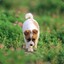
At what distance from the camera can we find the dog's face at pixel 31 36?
816cm

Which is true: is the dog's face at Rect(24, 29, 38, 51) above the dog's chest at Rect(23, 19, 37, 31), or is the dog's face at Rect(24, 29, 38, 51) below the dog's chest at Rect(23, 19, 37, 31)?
below

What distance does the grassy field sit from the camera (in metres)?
→ 4.98

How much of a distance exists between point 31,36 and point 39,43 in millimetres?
1099

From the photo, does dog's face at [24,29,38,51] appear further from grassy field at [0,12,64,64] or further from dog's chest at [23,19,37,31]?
grassy field at [0,12,64,64]

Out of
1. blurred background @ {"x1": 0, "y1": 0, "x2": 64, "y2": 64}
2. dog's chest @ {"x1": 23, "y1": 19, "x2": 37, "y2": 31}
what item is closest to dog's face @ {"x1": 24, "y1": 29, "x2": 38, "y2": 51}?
dog's chest @ {"x1": 23, "y1": 19, "x2": 37, "y2": 31}

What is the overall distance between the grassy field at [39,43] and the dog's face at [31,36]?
0.24 metres

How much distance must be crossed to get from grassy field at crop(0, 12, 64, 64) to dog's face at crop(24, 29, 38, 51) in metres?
0.24

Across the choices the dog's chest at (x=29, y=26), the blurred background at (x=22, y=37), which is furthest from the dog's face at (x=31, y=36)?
the blurred background at (x=22, y=37)

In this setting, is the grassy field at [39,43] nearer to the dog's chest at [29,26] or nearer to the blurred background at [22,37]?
the blurred background at [22,37]

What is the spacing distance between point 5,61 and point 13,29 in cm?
536

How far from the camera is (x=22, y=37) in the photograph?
9.69 metres

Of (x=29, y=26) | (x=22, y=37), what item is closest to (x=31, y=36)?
(x=29, y=26)

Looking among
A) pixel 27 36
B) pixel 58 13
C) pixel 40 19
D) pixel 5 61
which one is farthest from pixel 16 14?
pixel 5 61

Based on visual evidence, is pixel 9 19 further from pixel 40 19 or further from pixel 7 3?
pixel 7 3
